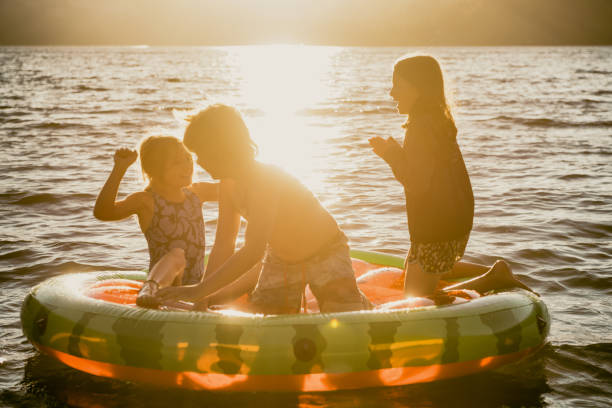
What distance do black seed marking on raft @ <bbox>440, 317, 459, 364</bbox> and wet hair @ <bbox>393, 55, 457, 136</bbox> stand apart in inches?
51.3

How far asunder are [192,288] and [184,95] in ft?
100

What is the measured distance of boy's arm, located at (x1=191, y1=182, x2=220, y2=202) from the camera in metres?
4.88

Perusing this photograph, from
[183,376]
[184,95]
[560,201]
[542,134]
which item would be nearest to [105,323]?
[183,376]

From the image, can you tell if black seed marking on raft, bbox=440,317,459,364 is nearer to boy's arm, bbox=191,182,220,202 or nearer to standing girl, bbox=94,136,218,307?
standing girl, bbox=94,136,218,307

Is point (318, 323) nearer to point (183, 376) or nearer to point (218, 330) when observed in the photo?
point (218, 330)

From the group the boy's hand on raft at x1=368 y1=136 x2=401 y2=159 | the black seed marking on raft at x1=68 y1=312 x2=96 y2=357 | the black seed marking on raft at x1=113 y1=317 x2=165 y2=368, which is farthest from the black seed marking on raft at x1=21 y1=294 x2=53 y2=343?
the boy's hand on raft at x1=368 y1=136 x2=401 y2=159

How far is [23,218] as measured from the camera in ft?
28.5

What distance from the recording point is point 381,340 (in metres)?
3.80

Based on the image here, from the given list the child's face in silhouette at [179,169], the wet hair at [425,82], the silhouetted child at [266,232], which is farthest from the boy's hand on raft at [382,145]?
the child's face in silhouette at [179,169]

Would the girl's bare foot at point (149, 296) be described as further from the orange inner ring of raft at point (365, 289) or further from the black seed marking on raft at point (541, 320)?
the black seed marking on raft at point (541, 320)

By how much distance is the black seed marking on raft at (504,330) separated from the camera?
4.06 metres

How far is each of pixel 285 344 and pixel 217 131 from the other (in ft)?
3.88

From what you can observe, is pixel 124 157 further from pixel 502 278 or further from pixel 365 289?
pixel 502 278

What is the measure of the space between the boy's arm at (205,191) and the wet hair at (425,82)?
57.6 inches
